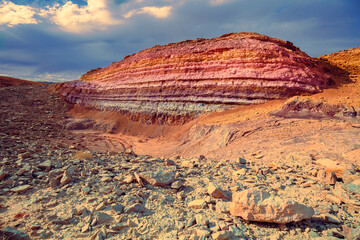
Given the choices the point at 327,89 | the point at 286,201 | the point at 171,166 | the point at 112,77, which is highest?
the point at 112,77

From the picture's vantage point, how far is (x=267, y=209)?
227 centimetres

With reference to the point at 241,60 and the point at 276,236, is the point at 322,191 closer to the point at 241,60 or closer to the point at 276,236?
the point at 276,236

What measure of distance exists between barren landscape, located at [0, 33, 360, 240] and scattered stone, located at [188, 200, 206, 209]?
0.6 inches

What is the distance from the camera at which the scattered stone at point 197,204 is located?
2684 mm

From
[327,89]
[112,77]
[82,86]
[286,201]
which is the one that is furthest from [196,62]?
[82,86]

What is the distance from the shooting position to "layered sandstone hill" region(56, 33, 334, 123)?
9.52 meters

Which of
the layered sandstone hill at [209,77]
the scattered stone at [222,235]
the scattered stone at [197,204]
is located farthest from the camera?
the layered sandstone hill at [209,77]

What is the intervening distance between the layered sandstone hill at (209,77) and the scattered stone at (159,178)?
25.3 feet

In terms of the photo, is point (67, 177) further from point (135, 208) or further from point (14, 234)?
point (135, 208)

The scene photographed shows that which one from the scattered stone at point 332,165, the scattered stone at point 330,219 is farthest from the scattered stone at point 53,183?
the scattered stone at point 332,165

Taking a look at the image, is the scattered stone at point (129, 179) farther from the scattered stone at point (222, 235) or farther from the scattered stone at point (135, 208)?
the scattered stone at point (222, 235)

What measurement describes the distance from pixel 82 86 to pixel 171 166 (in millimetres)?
18517

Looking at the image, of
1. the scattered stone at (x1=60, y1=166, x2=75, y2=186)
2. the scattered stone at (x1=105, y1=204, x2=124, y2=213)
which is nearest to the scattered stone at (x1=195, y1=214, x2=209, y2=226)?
the scattered stone at (x1=105, y1=204, x2=124, y2=213)

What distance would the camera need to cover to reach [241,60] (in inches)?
413
